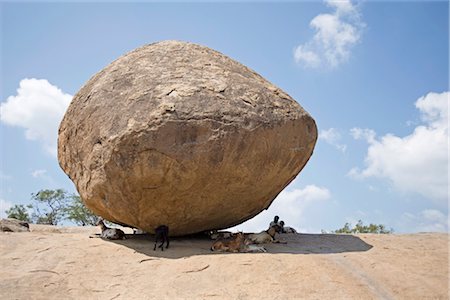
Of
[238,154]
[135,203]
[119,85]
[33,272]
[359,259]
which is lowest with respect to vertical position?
[33,272]

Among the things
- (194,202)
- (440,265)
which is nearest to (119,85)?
(194,202)

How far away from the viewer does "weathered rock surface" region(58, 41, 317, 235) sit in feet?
26.9

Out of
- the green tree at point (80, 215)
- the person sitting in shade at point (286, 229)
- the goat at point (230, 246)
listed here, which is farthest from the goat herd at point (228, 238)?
the green tree at point (80, 215)

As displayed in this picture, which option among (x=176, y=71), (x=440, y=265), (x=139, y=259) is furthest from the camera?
(x=176, y=71)

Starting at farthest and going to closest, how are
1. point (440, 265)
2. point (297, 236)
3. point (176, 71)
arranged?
point (297, 236) → point (176, 71) → point (440, 265)

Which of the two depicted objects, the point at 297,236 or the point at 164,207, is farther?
the point at 297,236

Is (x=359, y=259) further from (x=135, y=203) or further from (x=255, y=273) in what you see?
(x=135, y=203)

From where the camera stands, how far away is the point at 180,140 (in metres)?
8.17

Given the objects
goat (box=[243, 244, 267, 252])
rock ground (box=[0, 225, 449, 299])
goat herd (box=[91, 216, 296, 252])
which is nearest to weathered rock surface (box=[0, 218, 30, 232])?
rock ground (box=[0, 225, 449, 299])

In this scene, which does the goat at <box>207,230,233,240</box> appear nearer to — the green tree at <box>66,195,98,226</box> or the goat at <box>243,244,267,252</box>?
the goat at <box>243,244,267,252</box>

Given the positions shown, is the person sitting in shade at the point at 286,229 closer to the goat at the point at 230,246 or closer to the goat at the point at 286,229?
the goat at the point at 286,229

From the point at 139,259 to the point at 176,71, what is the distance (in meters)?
3.69

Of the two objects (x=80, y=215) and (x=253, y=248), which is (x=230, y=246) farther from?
(x=80, y=215)

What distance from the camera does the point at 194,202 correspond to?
8.95 meters
